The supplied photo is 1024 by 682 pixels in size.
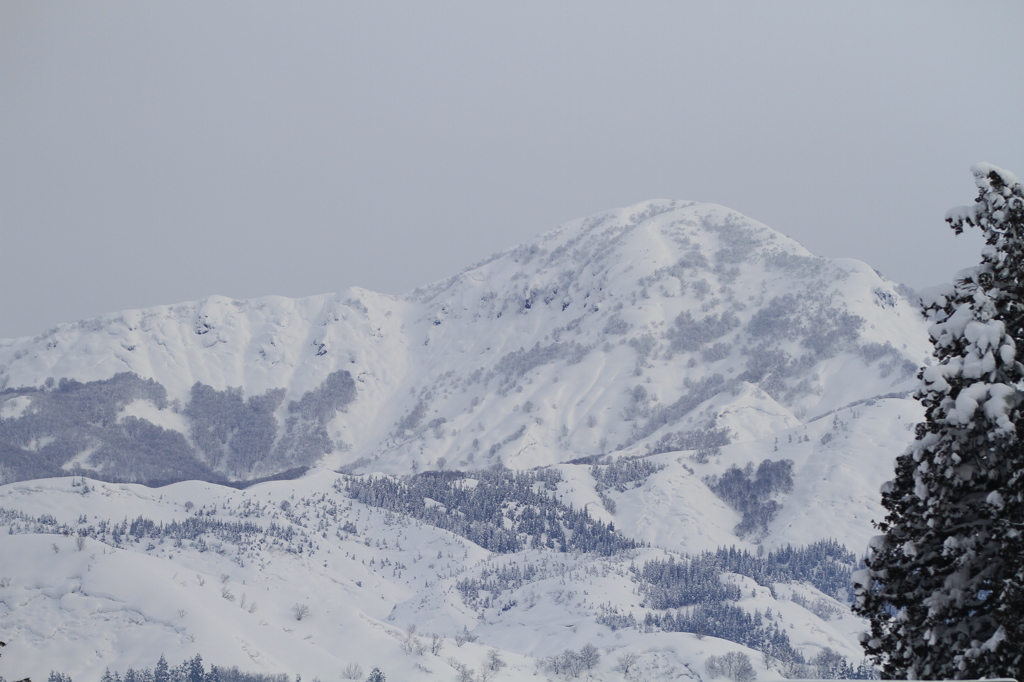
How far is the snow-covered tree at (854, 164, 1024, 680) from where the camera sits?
1563 cm

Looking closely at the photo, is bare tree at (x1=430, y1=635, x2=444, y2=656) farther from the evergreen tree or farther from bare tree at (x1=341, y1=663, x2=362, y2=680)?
the evergreen tree

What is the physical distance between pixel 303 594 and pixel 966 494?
358ft

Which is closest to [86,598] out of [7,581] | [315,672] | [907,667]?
[7,581]

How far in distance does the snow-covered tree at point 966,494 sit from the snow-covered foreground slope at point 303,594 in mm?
67430

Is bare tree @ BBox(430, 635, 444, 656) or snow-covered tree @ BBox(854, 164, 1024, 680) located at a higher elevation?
snow-covered tree @ BBox(854, 164, 1024, 680)

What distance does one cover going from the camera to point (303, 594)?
117 m

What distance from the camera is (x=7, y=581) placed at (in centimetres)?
8319

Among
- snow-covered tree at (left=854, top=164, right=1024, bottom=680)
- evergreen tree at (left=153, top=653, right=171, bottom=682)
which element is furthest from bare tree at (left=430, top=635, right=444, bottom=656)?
snow-covered tree at (left=854, top=164, right=1024, bottom=680)

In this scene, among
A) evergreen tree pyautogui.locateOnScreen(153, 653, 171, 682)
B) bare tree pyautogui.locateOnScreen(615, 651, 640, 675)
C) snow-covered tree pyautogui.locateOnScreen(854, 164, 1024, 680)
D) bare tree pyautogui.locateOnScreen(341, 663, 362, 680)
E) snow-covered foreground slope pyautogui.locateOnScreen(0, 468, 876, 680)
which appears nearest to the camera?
snow-covered tree pyautogui.locateOnScreen(854, 164, 1024, 680)

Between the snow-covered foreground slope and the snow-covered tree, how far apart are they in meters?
67.4

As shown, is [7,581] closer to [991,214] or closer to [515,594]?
[515,594]

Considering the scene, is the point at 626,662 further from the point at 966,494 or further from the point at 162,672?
the point at 966,494

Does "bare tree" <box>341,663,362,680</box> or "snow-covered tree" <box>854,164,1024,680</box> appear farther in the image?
"bare tree" <box>341,663,362,680</box>

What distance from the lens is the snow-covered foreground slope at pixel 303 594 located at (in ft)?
260
